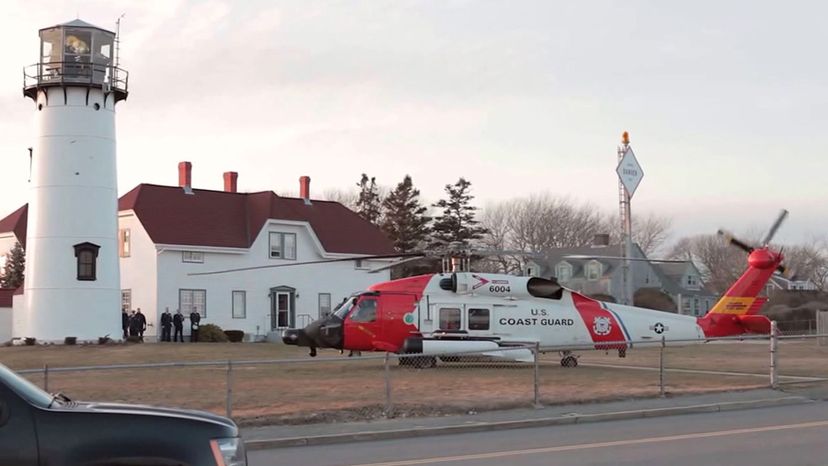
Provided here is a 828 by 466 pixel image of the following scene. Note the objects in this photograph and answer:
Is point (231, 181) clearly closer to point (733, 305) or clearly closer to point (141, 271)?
point (141, 271)

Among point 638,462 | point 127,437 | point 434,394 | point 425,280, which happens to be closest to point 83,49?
point 425,280

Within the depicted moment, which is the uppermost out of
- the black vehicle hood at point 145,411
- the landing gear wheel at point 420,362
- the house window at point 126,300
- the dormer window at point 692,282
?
the dormer window at point 692,282

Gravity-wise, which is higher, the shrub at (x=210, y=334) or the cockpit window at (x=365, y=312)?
the cockpit window at (x=365, y=312)

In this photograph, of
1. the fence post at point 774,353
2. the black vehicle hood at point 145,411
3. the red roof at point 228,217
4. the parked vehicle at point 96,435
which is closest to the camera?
the parked vehicle at point 96,435

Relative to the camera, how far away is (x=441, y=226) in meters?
81.8

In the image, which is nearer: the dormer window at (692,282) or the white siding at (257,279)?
the white siding at (257,279)

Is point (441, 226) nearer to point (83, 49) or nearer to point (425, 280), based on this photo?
point (83, 49)

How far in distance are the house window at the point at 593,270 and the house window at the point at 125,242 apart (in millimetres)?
45724

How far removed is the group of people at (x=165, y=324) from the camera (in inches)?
1854

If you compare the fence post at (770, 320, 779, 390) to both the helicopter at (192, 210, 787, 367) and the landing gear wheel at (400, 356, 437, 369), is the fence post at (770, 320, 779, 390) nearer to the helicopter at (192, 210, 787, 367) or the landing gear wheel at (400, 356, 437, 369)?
the helicopter at (192, 210, 787, 367)

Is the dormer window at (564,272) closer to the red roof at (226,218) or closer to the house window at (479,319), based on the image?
the red roof at (226,218)

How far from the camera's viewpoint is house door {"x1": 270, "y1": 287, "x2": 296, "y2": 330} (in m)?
54.0

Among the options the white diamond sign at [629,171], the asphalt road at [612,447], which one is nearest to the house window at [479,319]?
the asphalt road at [612,447]

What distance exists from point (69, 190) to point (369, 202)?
52378 mm
